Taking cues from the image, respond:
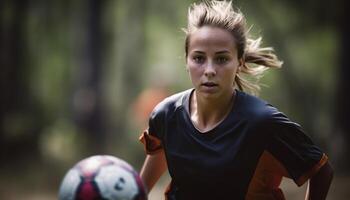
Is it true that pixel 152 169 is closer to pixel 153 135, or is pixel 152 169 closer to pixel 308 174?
pixel 153 135

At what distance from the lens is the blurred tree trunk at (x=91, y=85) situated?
17172 millimetres

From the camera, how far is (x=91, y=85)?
57.5 ft

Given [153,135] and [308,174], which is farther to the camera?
[153,135]

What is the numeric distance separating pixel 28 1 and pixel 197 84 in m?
15.1

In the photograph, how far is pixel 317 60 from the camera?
26.3 metres

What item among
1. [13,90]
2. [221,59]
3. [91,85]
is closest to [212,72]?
[221,59]

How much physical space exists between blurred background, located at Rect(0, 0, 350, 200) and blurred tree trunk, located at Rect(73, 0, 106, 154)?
0.02 meters

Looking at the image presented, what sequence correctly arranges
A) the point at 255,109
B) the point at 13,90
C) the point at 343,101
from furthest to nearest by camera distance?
the point at 13,90 < the point at 343,101 < the point at 255,109

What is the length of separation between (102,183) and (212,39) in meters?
1.16

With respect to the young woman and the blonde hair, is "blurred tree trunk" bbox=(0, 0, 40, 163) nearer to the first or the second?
the blonde hair

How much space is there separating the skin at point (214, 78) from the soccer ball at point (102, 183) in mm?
609

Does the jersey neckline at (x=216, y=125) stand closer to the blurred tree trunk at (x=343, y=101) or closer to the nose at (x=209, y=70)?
the nose at (x=209, y=70)

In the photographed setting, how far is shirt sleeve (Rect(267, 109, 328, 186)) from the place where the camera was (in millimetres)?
4664

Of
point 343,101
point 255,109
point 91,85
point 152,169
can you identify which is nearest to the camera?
point 255,109
